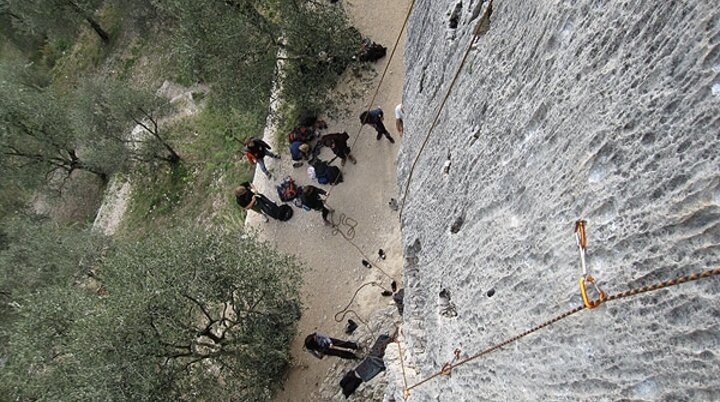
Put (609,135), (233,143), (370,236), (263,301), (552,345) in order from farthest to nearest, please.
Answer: (233,143)
(370,236)
(263,301)
(552,345)
(609,135)

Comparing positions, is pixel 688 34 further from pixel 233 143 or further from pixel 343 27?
pixel 233 143

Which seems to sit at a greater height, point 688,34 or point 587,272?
point 688,34

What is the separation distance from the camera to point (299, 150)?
55.9ft

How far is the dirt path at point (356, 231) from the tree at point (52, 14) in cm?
1808

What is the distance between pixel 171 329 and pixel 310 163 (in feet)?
20.8

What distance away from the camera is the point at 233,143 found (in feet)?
72.9

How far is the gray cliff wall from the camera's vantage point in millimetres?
4051

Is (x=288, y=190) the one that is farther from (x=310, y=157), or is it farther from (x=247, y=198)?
(x=310, y=157)

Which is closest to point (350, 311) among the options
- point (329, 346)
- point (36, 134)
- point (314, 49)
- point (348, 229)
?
point (329, 346)

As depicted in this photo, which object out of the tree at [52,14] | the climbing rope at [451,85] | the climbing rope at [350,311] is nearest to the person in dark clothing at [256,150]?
the climbing rope at [350,311]

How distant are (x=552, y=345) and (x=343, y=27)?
45.3 feet

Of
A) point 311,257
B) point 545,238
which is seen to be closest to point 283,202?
point 311,257

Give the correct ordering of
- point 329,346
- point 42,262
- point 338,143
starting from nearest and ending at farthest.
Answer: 1. point 329,346
2. point 338,143
3. point 42,262

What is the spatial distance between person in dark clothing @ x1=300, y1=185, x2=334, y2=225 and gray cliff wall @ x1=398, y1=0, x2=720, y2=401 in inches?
290
